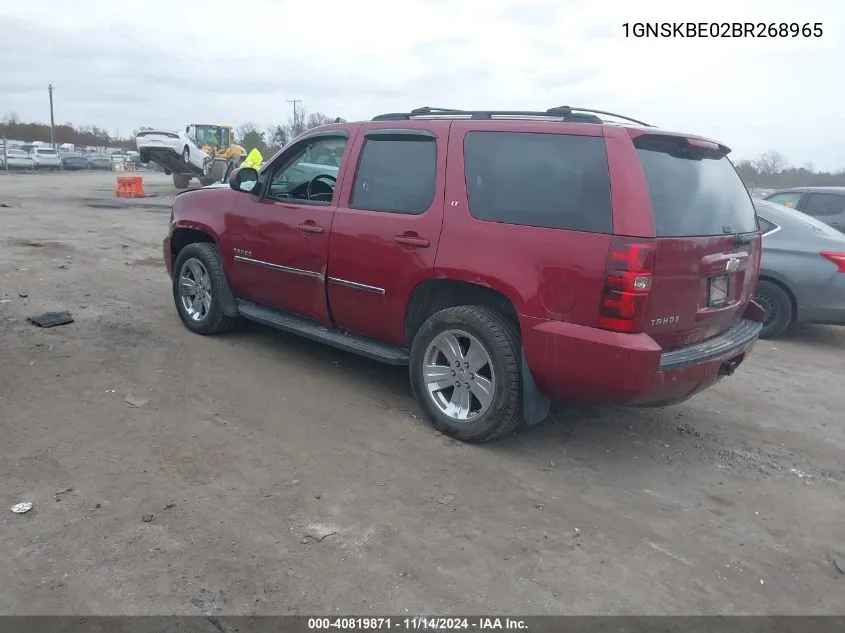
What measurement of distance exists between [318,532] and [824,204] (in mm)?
9076

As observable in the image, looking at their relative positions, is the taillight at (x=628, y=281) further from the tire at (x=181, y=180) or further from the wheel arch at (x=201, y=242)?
the tire at (x=181, y=180)

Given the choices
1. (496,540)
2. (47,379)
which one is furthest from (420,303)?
(47,379)

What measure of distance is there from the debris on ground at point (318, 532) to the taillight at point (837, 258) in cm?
605

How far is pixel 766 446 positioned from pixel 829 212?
20.8 ft

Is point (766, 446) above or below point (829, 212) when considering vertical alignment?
below

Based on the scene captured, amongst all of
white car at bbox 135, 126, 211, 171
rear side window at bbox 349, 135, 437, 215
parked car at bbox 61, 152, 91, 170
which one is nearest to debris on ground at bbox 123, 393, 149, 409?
rear side window at bbox 349, 135, 437, 215

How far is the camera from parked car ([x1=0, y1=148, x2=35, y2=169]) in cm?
3697

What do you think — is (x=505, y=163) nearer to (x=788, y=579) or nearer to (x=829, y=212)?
(x=788, y=579)

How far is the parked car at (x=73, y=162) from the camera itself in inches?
1711

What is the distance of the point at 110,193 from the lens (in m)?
23.4

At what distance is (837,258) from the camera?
6840 millimetres

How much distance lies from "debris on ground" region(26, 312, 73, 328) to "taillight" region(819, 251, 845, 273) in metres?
7.43

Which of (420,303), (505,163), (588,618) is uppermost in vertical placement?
(505,163)

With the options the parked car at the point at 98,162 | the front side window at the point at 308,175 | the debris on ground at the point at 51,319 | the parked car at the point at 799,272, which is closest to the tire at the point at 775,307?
the parked car at the point at 799,272
